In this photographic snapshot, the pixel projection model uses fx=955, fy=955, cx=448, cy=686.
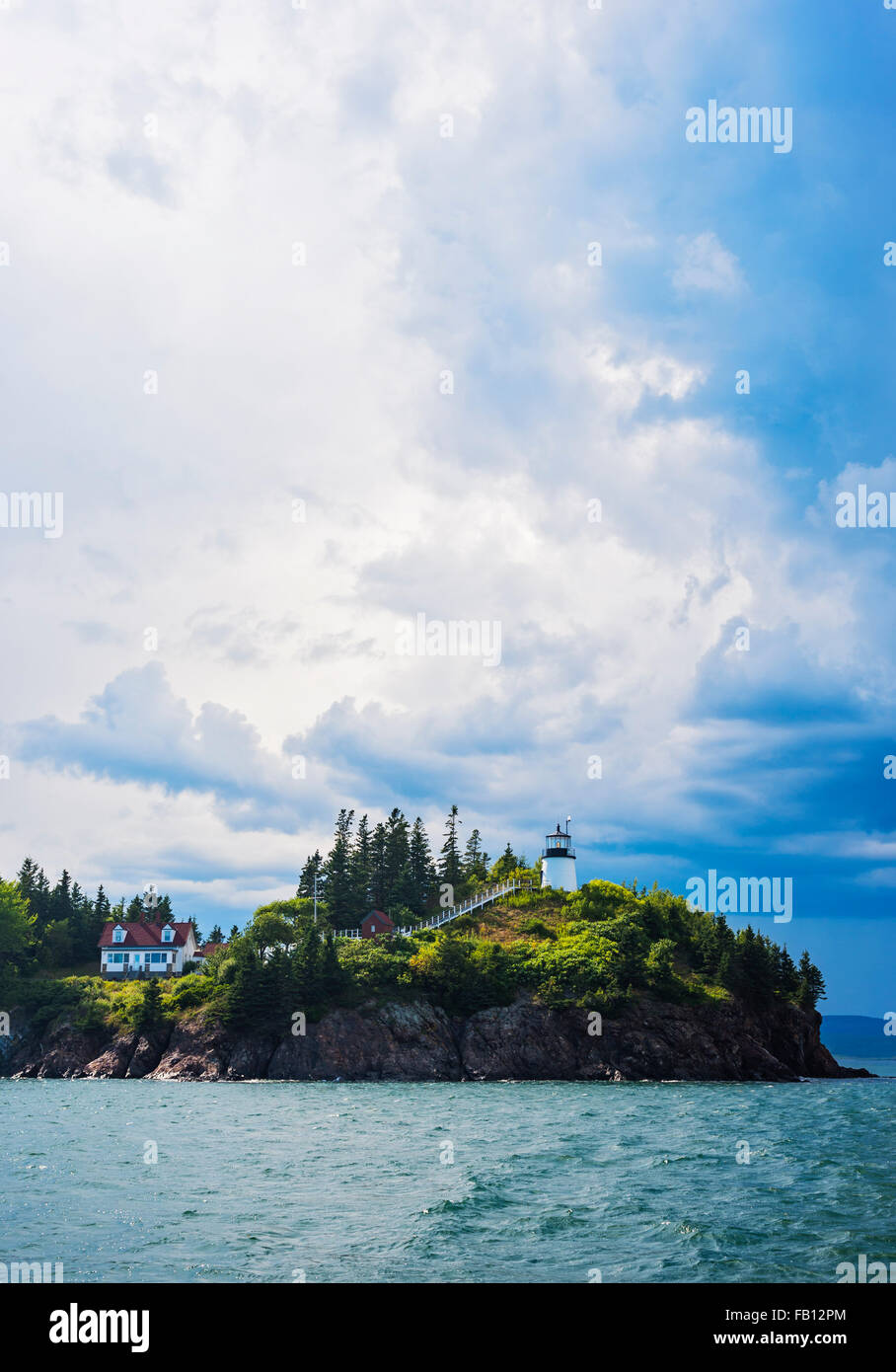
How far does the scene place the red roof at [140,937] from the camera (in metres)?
126

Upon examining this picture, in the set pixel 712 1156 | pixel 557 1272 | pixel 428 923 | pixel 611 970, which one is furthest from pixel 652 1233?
pixel 428 923

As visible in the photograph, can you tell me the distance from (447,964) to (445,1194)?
6659 centimetres

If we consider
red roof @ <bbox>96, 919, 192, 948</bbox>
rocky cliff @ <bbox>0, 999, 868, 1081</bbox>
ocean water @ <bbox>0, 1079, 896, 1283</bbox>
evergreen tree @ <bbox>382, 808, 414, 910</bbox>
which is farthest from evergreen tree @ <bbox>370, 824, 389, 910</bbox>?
ocean water @ <bbox>0, 1079, 896, 1283</bbox>

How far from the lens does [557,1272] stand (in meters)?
19.9

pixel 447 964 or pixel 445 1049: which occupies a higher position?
pixel 447 964

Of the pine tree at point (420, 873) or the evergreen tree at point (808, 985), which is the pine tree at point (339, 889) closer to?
the pine tree at point (420, 873)

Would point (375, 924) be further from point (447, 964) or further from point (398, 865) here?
point (447, 964)

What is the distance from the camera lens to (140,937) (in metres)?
128

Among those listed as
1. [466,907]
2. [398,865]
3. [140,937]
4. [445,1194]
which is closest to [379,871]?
[398,865]

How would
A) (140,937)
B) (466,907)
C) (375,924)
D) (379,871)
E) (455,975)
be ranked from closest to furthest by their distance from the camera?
(455,975) → (466,907) → (375,924) → (140,937) → (379,871)

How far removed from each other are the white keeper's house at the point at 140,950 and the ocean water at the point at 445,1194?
239 feet

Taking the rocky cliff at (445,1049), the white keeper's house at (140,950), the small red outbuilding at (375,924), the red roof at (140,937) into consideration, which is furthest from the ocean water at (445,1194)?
the red roof at (140,937)
